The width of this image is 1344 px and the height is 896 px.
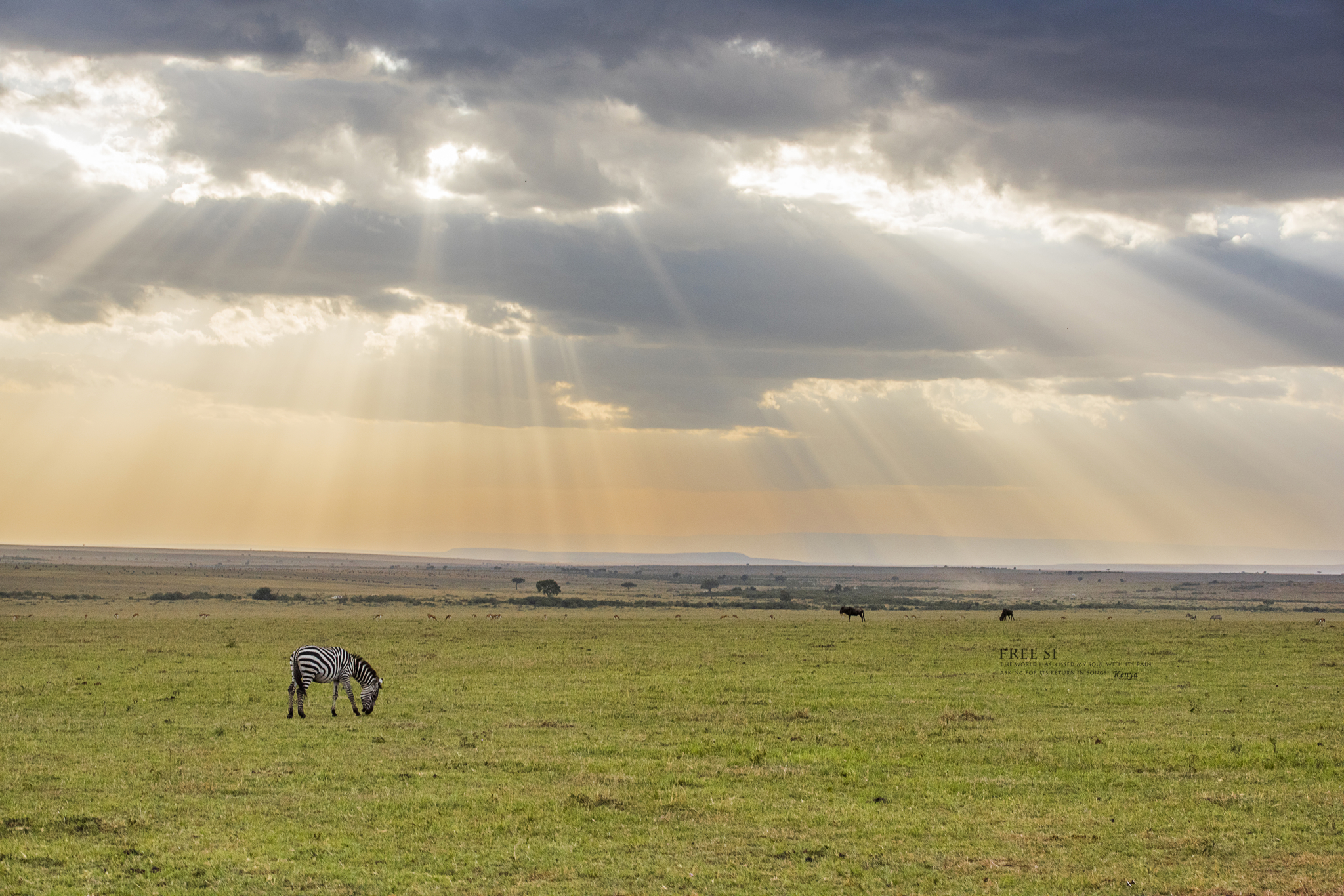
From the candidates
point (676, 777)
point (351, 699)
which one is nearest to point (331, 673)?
point (351, 699)

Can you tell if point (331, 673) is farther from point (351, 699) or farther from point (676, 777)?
point (676, 777)

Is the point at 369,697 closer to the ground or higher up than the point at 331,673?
closer to the ground

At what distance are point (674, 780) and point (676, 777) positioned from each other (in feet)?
0.52

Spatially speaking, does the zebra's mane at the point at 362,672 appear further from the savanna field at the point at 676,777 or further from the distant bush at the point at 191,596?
the distant bush at the point at 191,596

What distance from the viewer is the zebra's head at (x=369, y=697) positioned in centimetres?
2614

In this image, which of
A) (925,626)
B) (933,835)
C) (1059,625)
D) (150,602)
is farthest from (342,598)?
(933,835)

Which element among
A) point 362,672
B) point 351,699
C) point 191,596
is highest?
point 362,672

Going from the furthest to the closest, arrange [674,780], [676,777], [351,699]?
1. [351,699]
2. [676,777]
3. [674,780]

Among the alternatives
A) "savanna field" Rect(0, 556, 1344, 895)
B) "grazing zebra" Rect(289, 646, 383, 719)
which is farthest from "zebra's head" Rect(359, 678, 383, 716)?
"savanna field" Rect(0, 556, 1344, 895)

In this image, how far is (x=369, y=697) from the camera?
26422mm

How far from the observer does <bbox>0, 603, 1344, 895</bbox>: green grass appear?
13.2 metres

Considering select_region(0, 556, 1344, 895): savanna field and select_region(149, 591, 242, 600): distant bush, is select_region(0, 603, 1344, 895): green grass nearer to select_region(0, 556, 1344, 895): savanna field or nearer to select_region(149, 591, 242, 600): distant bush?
select_region(0, 556, 1344, 895): savanna field

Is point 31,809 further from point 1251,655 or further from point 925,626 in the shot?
point 925,626

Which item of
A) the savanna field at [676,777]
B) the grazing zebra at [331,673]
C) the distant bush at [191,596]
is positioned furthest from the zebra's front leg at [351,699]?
the distant bush at [191,596]
